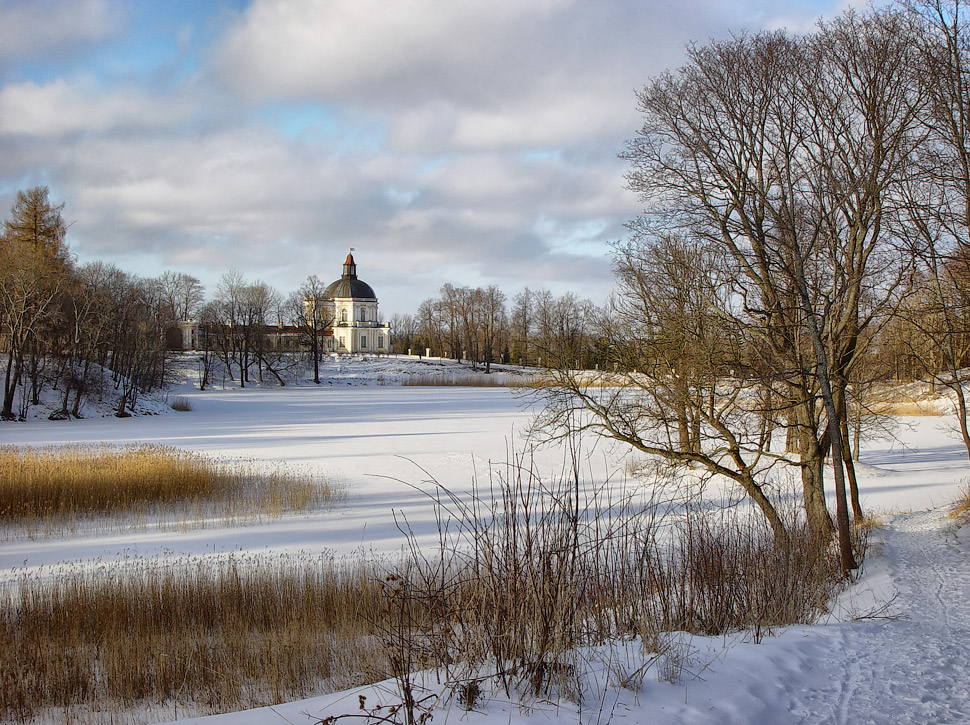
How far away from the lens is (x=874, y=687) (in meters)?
4.04

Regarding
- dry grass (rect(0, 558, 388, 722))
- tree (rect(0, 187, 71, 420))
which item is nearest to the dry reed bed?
dry grass (rect(0, 558, 388, 722))

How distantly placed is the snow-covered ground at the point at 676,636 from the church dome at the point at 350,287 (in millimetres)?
73194

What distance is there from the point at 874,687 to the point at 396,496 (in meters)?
11.2

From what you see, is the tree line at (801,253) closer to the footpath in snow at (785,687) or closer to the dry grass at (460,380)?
the footpath in snow at (785,687)

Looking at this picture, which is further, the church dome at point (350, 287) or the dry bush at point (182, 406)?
the church dome at point (350, 287)

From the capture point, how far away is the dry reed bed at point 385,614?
150 inches

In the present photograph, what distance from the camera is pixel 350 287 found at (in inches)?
4026

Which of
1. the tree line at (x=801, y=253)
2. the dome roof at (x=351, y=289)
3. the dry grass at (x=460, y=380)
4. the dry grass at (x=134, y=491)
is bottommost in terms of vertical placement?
the dry grass at (x=134, y=491)

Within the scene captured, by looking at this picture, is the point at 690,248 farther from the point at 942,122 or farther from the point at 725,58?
the point at 942,122

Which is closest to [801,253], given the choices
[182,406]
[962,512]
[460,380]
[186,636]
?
[962,512]

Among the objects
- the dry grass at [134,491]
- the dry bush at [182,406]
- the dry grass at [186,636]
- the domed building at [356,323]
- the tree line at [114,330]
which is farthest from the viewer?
the domed building at [356,323]

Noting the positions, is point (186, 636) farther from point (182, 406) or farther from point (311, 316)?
point (311, 316)

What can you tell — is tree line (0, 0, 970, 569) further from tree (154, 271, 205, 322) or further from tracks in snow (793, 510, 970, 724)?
tree (154, 271, 205, 322)

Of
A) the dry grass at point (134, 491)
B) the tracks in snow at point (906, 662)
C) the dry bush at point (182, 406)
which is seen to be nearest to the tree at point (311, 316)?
the dry bush at point (182, 406)
